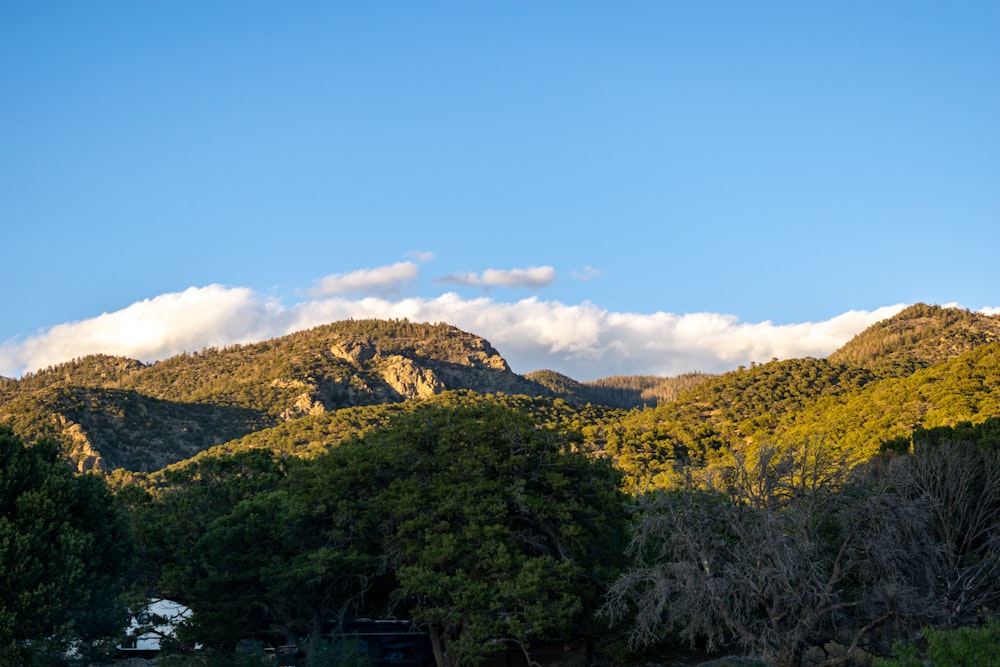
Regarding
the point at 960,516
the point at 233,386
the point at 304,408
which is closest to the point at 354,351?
the point at 233,386

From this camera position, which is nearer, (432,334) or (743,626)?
(743,626)

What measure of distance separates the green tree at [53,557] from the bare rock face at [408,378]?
93586 millimetres

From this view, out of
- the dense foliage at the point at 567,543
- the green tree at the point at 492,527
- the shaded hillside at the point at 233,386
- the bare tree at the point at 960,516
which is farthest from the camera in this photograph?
the shaded hillside at the point at 233,386

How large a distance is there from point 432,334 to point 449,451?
127175mm

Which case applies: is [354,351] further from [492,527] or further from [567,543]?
[492,527]

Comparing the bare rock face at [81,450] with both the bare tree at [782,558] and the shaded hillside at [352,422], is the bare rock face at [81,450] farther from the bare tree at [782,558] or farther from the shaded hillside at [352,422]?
the bare tree at [782,558]

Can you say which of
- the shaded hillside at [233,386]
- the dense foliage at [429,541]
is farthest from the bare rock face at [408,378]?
the dense foliage at [429,541]

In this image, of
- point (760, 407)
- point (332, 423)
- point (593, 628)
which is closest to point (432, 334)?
point (332, 423)

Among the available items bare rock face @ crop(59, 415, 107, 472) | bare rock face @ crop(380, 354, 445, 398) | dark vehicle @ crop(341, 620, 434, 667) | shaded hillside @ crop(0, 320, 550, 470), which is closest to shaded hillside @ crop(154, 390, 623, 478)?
shaded hillside @ crop(0, 320, 550, 470)

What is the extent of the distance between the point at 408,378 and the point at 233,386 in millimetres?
23555

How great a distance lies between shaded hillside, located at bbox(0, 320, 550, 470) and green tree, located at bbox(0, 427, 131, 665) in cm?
6142

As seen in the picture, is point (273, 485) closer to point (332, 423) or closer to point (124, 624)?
point (124, 624)

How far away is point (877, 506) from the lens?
843 inches

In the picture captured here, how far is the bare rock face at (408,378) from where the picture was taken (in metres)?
123
